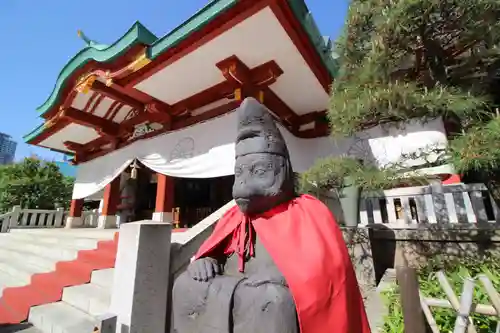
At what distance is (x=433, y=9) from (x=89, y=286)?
5.19 m

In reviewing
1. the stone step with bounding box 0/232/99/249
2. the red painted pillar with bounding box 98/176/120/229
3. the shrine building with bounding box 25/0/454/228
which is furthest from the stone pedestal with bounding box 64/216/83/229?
the stone step with bounding box 0/232/99/249

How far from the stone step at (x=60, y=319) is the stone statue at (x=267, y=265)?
198 centimetres

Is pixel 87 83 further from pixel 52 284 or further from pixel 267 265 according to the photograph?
pixel 267 265

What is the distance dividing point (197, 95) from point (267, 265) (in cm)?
513

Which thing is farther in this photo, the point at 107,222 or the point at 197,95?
the point at 107,222

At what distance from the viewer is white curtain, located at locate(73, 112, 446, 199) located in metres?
5.06

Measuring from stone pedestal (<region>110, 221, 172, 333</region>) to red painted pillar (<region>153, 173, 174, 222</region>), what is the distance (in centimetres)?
374

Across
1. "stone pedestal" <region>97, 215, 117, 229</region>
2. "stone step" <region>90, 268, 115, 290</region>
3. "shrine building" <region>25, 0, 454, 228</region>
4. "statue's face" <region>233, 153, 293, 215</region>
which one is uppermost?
"shrine building" <region>25, 0, 454, 228</region>

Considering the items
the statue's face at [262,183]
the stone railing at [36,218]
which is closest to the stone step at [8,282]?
the statue's face at [262,183]

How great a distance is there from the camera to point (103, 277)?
10.8ft

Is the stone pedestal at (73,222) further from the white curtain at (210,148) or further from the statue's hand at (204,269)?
the statue's hand at (204,269)

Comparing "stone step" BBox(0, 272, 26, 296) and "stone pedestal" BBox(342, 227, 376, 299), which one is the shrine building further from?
"stone step" BBox(0, 272, 26, 296)

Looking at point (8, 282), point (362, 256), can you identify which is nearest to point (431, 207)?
point (362, 256)

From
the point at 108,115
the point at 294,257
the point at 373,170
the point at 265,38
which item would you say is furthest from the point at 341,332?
the point at 108,115
